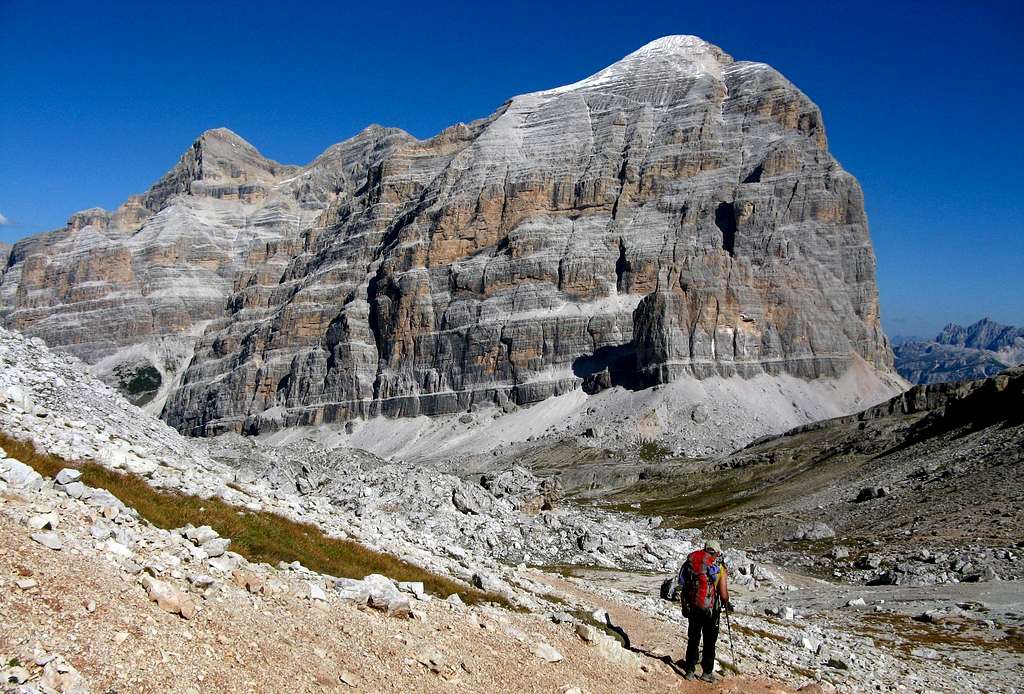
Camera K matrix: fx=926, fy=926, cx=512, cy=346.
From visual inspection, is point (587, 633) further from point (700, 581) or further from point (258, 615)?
point (258, 615)

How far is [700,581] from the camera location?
2070 centimetres

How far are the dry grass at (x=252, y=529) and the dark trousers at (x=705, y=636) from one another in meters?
4.87

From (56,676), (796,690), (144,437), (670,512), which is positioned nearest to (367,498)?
(144,437)

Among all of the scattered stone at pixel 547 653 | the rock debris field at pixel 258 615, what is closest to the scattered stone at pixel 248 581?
the rock debris field at pixel 258 615

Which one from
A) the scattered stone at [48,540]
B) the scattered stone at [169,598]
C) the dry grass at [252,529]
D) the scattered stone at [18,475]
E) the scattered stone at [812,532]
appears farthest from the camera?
the scattered stone at [812,532]

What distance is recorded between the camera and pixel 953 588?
45.8 m

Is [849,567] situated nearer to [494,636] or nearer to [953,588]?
[953,588]

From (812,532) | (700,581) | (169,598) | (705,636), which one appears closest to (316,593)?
(169,598)

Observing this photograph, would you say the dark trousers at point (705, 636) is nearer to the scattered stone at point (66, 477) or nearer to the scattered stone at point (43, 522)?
the scattered stone at point (43, 522)

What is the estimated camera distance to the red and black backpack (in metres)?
20.6

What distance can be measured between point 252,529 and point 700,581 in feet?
34.5

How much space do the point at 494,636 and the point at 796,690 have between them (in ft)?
25.3

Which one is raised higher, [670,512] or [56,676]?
[56,676]

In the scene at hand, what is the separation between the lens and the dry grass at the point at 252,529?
803 inches
